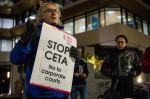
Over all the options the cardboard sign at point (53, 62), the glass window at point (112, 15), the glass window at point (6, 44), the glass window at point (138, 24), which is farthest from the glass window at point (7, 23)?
the cardboard sign at point (53, 62)

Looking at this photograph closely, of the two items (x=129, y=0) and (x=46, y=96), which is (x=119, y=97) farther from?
(x=129, y=0)

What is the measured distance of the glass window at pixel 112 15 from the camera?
22.0 metres

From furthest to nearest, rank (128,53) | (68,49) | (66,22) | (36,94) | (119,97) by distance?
(66,22)
(128,53)
(119,97)
(68,49)
(36,94)

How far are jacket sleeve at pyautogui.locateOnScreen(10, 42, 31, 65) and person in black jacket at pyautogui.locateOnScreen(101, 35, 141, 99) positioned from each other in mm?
2356

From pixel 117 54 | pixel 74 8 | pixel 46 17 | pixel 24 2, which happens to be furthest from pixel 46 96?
pixel 24 2

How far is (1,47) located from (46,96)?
3421 centimetres

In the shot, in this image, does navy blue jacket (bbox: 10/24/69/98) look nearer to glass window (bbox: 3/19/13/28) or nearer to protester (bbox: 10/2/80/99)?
protester (bbox: 10/2/80/99)

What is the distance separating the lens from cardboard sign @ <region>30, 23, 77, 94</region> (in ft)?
6.71

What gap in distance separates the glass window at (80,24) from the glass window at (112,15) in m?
3.54

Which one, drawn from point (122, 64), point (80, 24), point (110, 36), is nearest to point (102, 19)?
point (110, 36)

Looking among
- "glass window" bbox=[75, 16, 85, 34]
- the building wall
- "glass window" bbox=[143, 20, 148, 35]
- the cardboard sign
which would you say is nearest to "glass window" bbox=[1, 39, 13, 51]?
"glass window" bbox=[75, 16, 85, 34]

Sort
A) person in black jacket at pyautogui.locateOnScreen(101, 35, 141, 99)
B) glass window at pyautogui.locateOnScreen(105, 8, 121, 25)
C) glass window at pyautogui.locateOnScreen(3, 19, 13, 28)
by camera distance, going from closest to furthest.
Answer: person in black jacket at pyautogui.locateOnScreen(101, 35, 141, 99), glass window at pyautogui.locateOnScreen(105, 8, 121, 25), glass window at pyautogui.locateOnScreen(3, 19, 13, 28)

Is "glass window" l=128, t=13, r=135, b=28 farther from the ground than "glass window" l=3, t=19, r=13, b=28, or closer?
closer

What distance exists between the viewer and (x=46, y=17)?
97.7 inches
